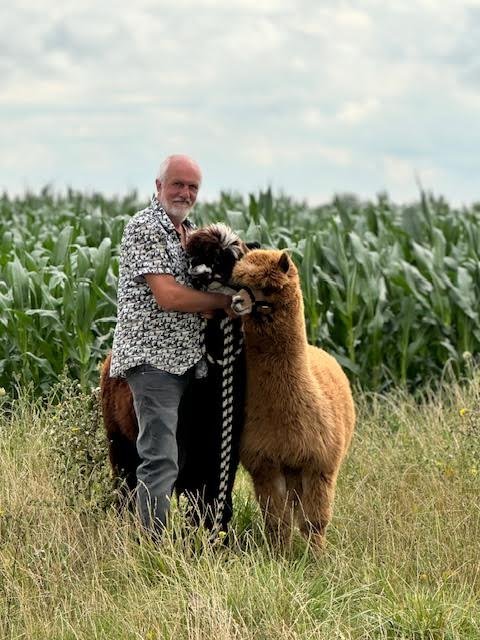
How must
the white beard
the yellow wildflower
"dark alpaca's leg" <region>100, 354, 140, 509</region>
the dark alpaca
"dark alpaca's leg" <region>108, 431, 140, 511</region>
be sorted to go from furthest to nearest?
the yellow wildflower
"dark alpaca's leg" <region>108, 431, 140, 511</region>
"dark alpaca's leg" <region>100, 354, 140, 509</region>
the white beard
the dark alpaca

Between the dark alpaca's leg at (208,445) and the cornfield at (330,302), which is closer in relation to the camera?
the dark alpaca's leg at (208,445)

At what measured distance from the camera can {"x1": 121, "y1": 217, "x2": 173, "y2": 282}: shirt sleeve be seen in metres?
6.01

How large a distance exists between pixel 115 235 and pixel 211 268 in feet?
18.5

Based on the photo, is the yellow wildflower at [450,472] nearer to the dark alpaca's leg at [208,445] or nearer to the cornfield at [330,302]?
the dark alpaca's leg at [208,445]

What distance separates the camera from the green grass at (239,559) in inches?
205

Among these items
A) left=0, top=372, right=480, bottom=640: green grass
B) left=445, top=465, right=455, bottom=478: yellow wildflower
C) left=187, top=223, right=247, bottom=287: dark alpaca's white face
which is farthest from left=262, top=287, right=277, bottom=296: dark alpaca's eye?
left=445, top=465, right=455, bottom=478: yellow wildflower

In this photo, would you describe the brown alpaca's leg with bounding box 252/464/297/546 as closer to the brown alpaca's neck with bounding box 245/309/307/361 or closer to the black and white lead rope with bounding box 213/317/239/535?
the black and white lead rope with bounding box 213/317/239/535

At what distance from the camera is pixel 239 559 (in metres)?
6.09

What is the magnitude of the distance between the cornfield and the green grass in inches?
52.4

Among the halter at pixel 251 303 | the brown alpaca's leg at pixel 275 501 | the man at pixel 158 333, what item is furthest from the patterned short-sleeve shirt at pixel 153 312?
the brown alpaca's leg at pixel 275 501

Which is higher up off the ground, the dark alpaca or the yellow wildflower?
the dark alpaca

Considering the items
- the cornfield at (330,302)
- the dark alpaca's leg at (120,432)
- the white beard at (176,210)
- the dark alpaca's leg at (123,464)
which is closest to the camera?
the white beard at (176,210)

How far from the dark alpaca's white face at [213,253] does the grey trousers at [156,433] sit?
0.56m

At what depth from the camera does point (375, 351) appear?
10.6 meters
